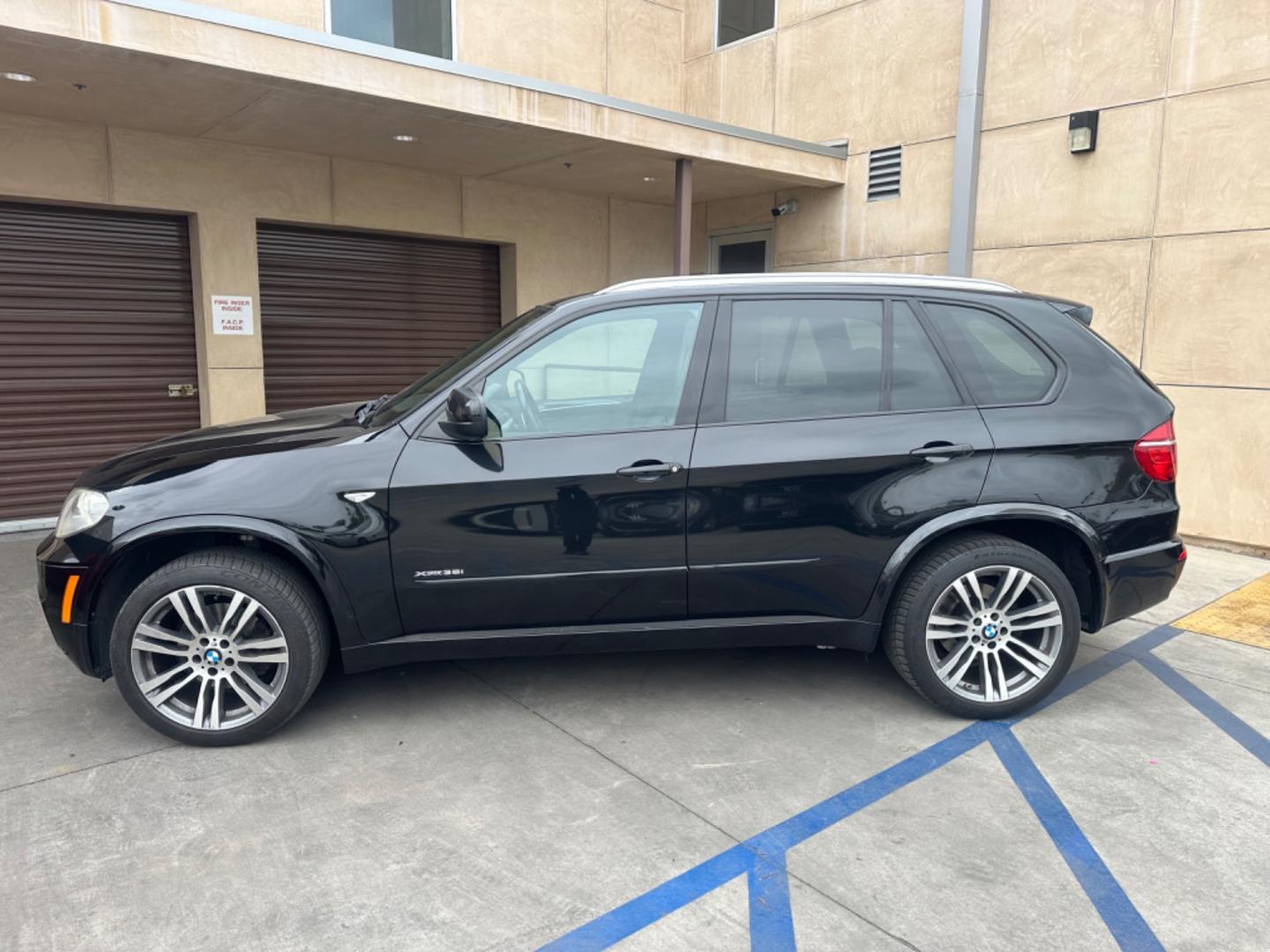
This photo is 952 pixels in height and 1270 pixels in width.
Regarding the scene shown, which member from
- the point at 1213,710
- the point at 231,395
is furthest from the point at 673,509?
the point at 231,395

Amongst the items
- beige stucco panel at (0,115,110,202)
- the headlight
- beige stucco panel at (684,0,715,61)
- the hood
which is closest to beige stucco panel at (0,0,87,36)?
beige stucco panel at (0,115,110,202)

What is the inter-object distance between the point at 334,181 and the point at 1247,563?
328 inches

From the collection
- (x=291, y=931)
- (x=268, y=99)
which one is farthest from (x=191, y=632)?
(x=268, y=99)

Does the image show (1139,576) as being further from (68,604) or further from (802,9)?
(802,9)

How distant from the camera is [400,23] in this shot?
823cm

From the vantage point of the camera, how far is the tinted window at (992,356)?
3.82 meters

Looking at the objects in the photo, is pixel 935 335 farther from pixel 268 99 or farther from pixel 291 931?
pixel 268 99

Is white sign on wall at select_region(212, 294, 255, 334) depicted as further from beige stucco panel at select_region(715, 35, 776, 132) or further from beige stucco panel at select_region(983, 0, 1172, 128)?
beige stucco panel at select_region(983, 0, 1172, 128)

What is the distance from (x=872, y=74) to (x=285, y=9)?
5.61 meters

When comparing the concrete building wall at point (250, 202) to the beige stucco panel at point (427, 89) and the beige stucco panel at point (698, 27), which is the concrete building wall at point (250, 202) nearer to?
the beige stucco panel at point (427, 89)

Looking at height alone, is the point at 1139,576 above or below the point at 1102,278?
below

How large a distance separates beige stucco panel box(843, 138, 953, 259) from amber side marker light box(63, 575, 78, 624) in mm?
7702

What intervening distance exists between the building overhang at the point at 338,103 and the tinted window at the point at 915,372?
159 inches

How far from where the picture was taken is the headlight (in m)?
3.42
